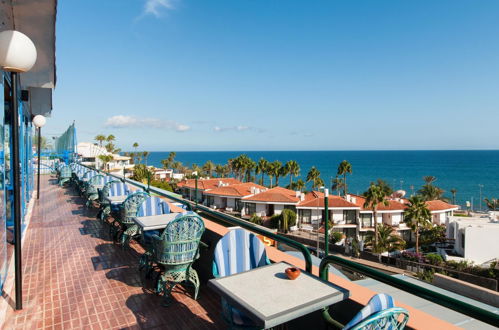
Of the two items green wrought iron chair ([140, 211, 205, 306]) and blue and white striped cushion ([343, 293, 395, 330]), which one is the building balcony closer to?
green wrought iron chair ([140, 211, 205, 306])

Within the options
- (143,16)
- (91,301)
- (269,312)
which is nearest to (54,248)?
(91,301)

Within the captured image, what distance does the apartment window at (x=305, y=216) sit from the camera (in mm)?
40375

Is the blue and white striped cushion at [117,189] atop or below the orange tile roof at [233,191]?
atop

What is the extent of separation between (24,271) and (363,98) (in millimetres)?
115044

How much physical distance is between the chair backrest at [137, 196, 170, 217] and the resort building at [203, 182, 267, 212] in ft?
127

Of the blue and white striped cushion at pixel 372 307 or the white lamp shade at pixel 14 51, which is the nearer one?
the blue and white striped cushion at pixel 372 307

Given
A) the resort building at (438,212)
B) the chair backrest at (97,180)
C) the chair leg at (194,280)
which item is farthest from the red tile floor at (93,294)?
the resort building at (438,212)

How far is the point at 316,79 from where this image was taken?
7706cm

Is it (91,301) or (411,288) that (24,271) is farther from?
(411,288)

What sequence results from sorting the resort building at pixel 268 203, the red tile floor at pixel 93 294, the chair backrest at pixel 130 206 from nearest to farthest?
the red tile floor at pixel 93 294 < the chair backrest at pixel 130 206 < the resort building at pixel 268 203

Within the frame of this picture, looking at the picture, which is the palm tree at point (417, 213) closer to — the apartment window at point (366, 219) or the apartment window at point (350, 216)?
the apartment window at point (350, 216)

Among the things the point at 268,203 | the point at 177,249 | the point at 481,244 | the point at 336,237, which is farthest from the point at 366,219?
the point at 177,249

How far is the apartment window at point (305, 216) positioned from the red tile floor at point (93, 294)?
36218 mm

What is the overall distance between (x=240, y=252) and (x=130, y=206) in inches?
126
